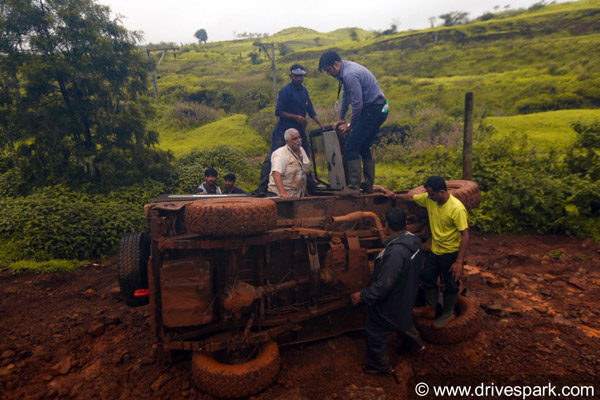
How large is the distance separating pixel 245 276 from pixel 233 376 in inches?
39.0

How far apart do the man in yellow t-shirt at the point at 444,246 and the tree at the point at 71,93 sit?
25.4ft

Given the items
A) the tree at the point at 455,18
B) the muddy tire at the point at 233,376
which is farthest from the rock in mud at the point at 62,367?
the tree at the point at 455,18

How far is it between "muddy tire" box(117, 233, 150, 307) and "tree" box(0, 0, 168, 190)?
17.5ft

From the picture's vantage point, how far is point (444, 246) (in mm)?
3998

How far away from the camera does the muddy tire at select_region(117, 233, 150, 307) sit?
4.01 metres

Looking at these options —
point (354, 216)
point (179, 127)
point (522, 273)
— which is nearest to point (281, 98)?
point (354, 216)

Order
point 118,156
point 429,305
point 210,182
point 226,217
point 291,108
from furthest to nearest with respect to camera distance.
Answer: point 118,156, point 210,182, point 291,108, point 429,305, point 226,217

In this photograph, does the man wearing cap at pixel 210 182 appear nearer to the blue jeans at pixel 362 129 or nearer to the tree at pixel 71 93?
the tree at pixel 71 93

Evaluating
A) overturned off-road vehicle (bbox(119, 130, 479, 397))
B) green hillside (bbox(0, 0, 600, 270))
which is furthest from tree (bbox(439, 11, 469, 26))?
overturned off-road vehicle (bbox(119, 130, 479, 397))

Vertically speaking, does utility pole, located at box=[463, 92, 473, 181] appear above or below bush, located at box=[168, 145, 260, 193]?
above

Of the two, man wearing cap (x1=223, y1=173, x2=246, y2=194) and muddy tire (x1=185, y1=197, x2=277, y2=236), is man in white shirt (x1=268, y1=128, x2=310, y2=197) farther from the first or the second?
man wearing cap (x1=223, y1=173, x2=246, y2=194)

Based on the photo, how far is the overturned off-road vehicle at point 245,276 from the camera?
3109mm

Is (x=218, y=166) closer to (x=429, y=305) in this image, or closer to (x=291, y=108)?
(x=291, y=108)

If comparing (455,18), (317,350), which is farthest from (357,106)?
(455,18)
